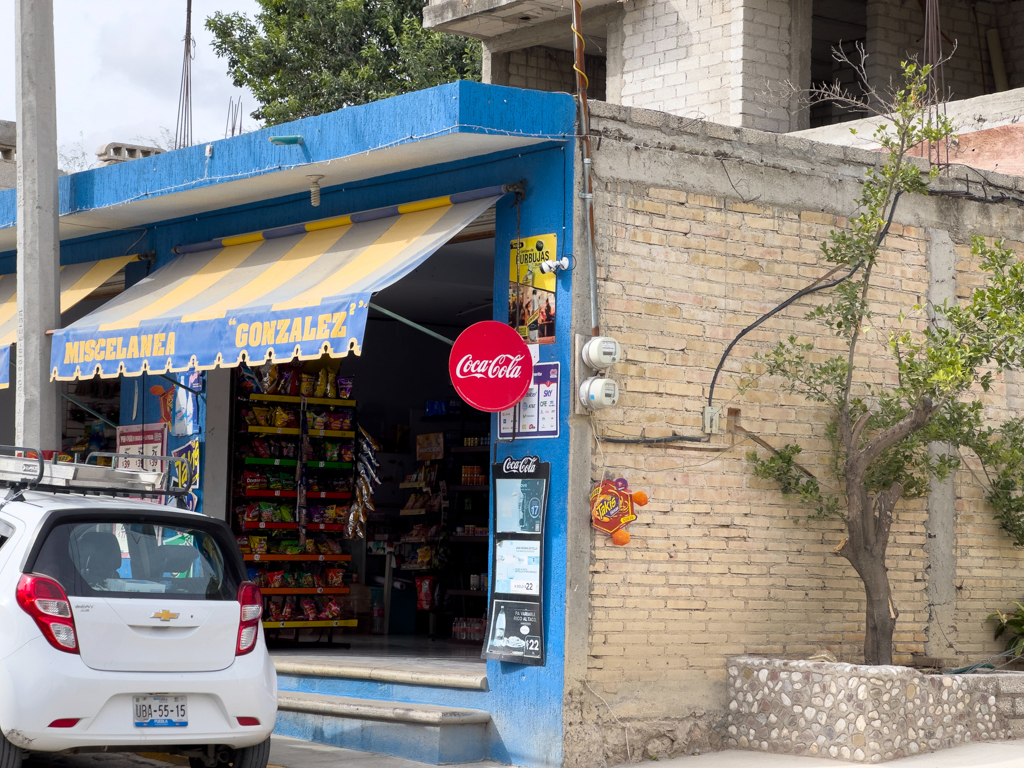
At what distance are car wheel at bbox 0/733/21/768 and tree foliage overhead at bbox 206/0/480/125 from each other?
20920 mm

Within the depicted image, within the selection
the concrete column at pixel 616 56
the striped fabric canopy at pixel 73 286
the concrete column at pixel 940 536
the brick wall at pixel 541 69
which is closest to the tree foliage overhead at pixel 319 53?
the brick wall at pixel 541 69

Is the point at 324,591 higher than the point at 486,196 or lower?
lower

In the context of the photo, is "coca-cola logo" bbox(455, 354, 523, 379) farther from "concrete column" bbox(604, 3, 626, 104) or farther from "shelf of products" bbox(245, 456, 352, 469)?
"concrete column" bbox(604, 3, 626, 104)

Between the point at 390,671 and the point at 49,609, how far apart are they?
136 inches

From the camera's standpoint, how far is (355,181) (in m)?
10.4

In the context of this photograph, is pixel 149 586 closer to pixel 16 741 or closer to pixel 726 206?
pixel 16 741

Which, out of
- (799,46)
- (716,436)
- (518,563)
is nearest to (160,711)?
(518,563)

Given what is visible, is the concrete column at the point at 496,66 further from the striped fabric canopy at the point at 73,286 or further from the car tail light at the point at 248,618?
the car tail light at the point at 248,618

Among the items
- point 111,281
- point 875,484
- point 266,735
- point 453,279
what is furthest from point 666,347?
point 111,281

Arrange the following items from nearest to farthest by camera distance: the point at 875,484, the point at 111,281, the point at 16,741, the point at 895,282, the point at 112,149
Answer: the point at 16,741
the point at 875,484
the point at 895,282
the point at 111,281
the point at 112,149

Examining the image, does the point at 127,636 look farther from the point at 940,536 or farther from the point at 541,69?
the point at 541,69

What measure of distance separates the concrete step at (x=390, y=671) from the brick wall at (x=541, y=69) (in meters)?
11.7

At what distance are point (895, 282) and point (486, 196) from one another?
338 centimetres

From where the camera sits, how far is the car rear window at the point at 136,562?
6848 mm
